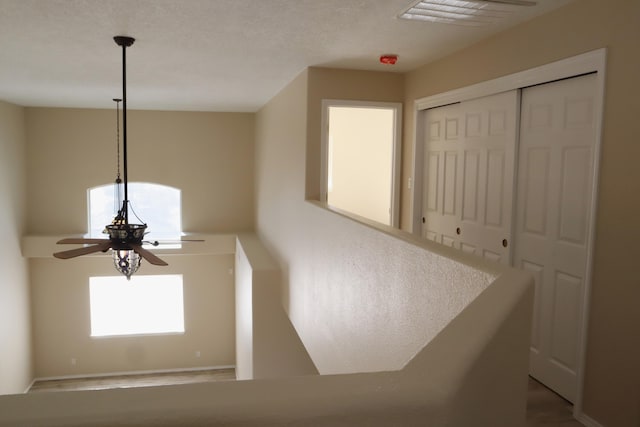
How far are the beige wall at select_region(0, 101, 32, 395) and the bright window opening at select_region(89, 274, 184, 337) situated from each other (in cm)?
123

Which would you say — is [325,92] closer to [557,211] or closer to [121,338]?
[557,211]

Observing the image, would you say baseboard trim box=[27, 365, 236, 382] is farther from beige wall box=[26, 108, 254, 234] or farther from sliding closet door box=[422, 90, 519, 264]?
sliding closet door box=[422, 90, 519, 264]

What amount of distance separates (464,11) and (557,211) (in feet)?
4.43

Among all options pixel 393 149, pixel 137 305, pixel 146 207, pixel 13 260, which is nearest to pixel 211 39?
pixel 393 149

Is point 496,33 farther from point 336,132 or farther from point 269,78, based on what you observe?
point 336,132

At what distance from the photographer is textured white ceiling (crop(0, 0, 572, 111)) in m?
3.04

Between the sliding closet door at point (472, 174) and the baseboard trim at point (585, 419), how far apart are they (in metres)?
1.13

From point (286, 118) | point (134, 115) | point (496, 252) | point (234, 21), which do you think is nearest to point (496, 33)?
point (496, 252)

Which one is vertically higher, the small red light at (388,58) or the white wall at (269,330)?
the small red light at (388,58)

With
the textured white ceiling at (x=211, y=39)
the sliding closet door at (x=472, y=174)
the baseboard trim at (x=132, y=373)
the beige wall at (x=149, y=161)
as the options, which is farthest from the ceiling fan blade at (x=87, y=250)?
the baseboard trim at (x=132, y=373)

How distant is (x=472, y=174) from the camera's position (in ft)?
13.2

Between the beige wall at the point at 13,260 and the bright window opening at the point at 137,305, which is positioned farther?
the bright window opening at the point at 137,305

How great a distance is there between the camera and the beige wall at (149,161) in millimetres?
8719

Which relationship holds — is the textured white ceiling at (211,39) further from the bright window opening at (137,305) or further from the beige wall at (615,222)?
the bright window opening at (137,305)
